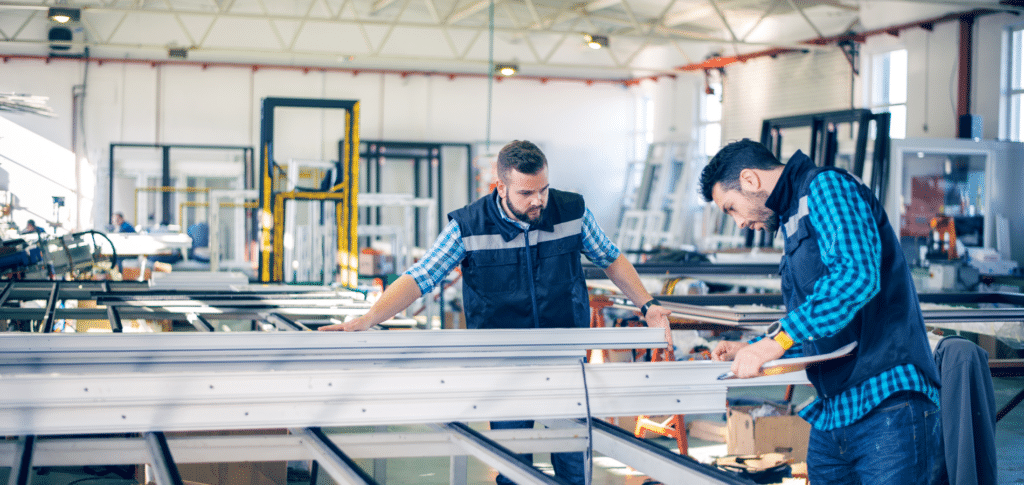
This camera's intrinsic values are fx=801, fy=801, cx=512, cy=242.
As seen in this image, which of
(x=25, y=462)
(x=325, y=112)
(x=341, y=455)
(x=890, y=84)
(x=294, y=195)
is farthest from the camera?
(x=325, y=112)

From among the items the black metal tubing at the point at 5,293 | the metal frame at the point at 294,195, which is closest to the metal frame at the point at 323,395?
the black metal tubing at the point at 5,293

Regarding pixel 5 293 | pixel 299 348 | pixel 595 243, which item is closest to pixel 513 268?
pixel 595 243

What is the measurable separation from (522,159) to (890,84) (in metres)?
9.52

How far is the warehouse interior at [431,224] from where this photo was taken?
172 cm

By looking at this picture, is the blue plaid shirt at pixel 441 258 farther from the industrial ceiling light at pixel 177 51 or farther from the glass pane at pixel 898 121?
the industrial ceiling light at pixel 177 51

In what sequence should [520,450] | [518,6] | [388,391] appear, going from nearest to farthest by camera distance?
[388,391] < [520,450] < [518,6]

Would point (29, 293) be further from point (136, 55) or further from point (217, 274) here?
point (136, 55)

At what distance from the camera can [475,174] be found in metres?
14.5

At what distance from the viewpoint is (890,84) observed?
1033 centimetres

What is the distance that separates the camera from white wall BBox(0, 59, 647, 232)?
13.5m

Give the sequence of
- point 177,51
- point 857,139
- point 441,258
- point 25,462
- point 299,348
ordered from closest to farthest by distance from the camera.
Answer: point 25,462 → point 299,348 → point 441,258 → point 857,139 → point 177,51

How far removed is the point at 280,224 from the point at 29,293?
179 cm

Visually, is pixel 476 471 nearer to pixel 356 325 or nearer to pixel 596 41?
pixel 356 325

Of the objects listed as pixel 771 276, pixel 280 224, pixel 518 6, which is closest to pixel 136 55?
pixel 518 6
